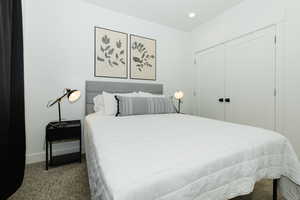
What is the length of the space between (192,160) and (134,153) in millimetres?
307

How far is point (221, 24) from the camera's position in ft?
9.37

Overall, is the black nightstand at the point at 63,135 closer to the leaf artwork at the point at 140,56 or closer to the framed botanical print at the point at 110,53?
the framed botanical print at the point at 110,53

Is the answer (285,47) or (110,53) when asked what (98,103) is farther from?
(285,47)

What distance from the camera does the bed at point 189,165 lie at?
601 mm

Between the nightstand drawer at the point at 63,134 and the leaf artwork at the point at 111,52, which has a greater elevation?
the leaf artwork at the point at 111,52

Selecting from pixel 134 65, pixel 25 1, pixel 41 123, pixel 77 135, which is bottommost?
pixel 77 135

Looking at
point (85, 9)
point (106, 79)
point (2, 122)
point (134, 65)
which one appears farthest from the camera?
point (134, 65)

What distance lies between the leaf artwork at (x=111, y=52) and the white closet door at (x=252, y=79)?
203 cm

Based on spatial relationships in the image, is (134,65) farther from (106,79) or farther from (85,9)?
(85,9)

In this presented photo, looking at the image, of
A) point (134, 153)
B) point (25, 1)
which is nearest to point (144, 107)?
point (134, 153)

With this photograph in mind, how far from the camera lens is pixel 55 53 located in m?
2.28

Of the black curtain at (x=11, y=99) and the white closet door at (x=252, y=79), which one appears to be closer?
the black curtain at (x=11, y=99)

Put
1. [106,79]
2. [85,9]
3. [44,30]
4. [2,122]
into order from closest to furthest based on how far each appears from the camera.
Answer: [2,122] < [44,30] < [85,9] < [106,79]

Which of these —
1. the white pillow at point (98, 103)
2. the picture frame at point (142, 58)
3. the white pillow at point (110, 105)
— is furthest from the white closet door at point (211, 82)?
the white pillow at point (98, 103)
